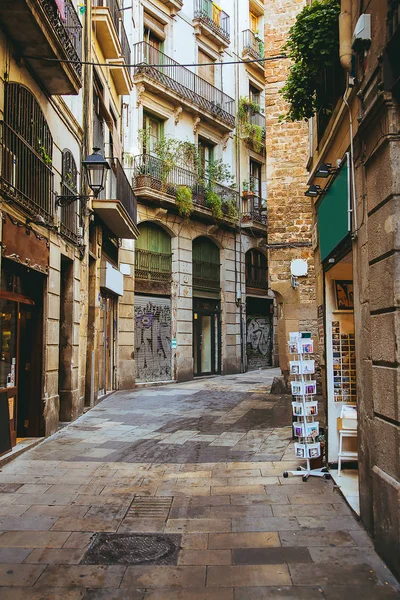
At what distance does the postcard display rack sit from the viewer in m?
6.60

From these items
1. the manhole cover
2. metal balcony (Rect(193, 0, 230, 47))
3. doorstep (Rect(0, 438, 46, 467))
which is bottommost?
the manhole cover

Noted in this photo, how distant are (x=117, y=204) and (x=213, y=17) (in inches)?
554

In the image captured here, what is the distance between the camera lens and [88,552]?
180 inches

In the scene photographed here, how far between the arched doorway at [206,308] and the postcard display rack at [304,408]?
46.1ft

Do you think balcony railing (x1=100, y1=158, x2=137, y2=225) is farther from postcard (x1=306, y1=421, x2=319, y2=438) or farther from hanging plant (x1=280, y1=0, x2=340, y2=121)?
postcard (x1=306, y1=421, x2=319, y2=438)

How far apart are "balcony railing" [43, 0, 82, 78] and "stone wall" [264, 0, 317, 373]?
6.33 meters

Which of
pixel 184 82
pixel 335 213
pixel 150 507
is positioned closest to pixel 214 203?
pixel 184 82

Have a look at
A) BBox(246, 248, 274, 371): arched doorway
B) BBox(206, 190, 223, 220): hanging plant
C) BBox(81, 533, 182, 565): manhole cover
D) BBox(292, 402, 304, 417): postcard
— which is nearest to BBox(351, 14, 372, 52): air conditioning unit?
BBox(292, 402, 304, 417): postcard

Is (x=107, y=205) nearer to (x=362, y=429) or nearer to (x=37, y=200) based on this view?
(x=37, y=200)

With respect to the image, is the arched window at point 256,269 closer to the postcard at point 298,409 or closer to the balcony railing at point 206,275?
the balcony railing at point 206,275

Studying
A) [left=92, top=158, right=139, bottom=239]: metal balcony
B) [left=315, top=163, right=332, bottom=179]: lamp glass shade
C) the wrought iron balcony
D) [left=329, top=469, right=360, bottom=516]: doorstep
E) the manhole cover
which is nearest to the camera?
the manhole cover

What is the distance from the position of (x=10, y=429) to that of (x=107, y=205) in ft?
21.1

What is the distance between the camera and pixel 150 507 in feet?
18.8

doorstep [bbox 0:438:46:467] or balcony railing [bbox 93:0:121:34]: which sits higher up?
balcony railing [bbox 93:0:121:34]
